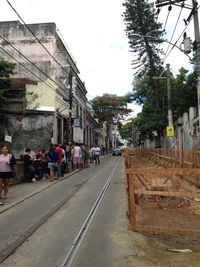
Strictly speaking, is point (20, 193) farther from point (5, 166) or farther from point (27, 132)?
point (27, 132)

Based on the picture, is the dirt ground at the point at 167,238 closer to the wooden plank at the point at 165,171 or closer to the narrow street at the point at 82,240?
the narrow street at the point at 82,240

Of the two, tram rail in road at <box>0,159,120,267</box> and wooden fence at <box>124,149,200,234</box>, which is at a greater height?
wooden fence at <box>124,149,200,234</box>

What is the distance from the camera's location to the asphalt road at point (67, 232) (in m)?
6.96

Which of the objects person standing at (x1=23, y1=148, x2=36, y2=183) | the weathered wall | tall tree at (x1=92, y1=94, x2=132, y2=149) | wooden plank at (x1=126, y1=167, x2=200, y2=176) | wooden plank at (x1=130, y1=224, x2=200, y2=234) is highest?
tall tree at (x1=92, y1=94, x2=132, y2=149)

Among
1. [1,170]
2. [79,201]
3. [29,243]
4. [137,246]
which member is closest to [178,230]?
[137,246]

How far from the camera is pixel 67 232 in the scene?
8938 millimetres

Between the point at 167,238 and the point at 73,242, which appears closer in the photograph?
the point at 73,242

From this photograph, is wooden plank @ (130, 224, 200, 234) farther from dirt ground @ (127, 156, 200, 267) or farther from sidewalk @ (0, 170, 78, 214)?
sidewalk @ (0, 170, 78, 214)

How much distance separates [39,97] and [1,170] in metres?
23.5

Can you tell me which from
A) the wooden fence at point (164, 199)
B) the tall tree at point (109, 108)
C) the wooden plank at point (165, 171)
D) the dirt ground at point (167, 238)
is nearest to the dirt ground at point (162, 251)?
the dirt ground at point (167, 238)

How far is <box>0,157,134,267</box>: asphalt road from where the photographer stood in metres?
6.96

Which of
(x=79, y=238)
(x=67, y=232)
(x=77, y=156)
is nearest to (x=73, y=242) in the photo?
(x=79, y=238)

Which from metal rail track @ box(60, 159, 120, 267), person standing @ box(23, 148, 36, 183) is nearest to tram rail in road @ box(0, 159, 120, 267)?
metal rail track @ box(60, 159, 120, 267)

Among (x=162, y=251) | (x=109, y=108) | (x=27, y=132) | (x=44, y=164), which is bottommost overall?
(x=162, y=251)
